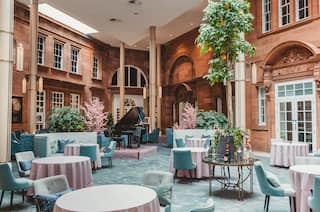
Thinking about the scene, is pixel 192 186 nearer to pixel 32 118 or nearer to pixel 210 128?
pixel 210 128

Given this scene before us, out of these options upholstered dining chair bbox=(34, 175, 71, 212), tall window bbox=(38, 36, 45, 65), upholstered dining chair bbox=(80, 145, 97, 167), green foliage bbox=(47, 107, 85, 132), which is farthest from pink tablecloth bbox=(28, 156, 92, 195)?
tall window bbox=(38, 36, 45, 65)

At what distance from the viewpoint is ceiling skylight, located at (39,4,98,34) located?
13976mm

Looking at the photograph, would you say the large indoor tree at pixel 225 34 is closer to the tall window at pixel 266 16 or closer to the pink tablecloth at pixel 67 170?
the pink tablecloth at pixel 67 170

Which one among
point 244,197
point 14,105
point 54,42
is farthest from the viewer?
point 54,42

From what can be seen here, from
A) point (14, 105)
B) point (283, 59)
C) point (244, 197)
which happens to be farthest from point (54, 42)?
point (244, 197)

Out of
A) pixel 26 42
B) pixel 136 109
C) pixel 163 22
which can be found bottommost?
pixel 136 109

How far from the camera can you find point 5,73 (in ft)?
21.9

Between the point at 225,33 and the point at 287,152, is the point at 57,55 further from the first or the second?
the point at 225,33

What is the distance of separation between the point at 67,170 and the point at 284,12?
9.91 meters

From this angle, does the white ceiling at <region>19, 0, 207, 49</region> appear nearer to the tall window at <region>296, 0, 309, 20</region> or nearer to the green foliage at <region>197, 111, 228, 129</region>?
the tall window at <region>296, 0, 309, 20</region>

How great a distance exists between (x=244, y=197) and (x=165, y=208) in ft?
8.49

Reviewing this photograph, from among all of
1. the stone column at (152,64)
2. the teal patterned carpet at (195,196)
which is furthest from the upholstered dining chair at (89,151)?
the stone column at (152,64)

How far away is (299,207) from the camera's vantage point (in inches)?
155

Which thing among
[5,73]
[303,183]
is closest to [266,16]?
[303,183]
